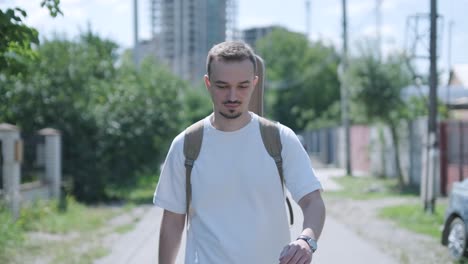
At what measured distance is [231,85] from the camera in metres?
2.94

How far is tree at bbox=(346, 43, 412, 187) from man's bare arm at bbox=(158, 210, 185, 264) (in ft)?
63.5

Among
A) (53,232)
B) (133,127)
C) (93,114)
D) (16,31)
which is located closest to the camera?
(16,31)

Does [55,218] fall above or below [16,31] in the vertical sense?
below

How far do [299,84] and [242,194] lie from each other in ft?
229

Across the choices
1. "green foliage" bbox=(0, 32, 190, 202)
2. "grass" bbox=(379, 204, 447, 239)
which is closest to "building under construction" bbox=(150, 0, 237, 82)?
"green foliage" bbox=(0, 32, 190, 202)

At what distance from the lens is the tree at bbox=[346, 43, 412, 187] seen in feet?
72.4

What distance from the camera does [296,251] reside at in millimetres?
2727

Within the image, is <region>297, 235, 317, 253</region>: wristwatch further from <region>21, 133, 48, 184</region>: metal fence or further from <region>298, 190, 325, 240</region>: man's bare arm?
<region>21, 133, 48, 184</region>: metal fence

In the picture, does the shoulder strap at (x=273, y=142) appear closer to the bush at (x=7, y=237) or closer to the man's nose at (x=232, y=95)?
the man's nose at (x=232, y=95)

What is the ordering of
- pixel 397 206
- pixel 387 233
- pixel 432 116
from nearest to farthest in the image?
pixel 387 233 → pixel 432 116 → pixel 397 206

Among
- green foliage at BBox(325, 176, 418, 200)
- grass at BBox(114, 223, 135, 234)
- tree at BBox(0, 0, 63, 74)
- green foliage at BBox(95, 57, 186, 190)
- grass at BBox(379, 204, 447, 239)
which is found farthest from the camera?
green foliage at BBox(325, 176, 418, 200)

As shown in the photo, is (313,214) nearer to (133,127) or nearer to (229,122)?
(229,122)

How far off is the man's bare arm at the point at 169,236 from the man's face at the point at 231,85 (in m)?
0.51

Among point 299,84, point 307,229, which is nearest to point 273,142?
point 307,229
